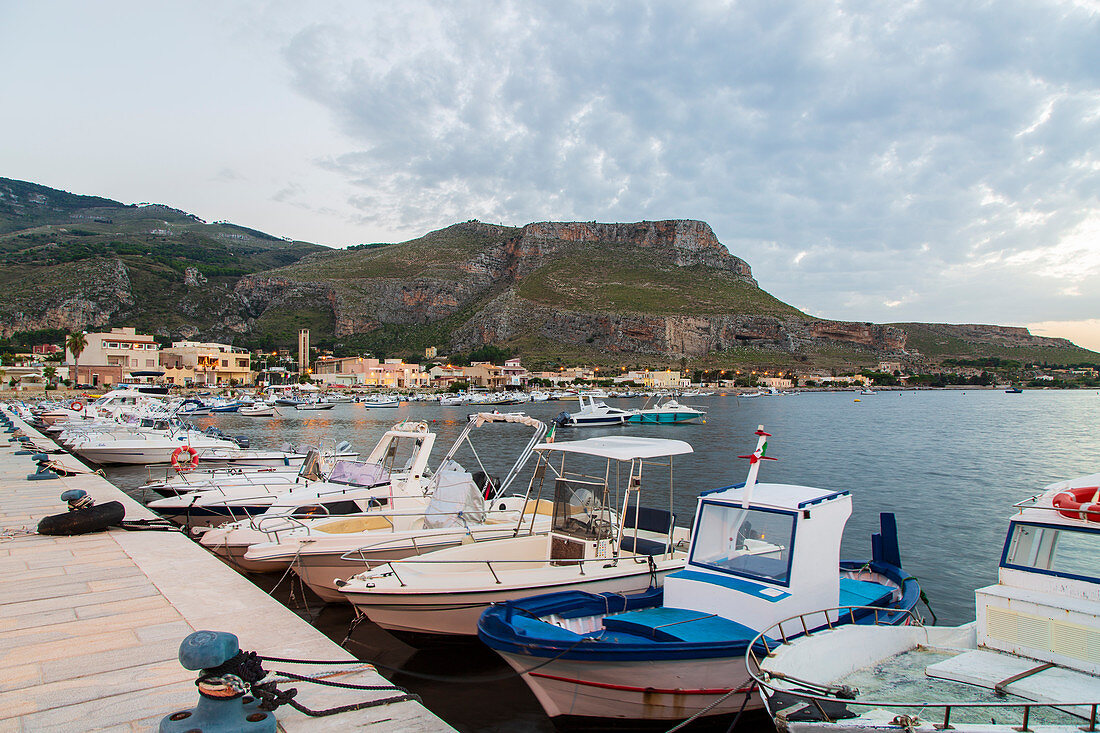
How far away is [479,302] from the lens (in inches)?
7731

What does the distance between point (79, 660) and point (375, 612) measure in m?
3.91

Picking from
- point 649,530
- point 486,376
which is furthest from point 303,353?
point 649,530

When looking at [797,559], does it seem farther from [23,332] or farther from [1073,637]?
[23,332]

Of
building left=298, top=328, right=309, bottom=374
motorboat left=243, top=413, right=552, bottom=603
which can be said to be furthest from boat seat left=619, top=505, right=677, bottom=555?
building left=298, top=328, right=309, bottom=374

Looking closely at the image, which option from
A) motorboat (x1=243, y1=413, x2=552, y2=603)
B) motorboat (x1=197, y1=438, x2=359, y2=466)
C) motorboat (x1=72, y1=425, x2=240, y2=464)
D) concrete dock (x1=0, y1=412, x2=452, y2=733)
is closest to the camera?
concrete dock (x1=0, y1=412, x2=452, y2=733)

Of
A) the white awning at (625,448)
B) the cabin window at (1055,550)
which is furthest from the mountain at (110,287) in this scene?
the cabin window at (1055,550)

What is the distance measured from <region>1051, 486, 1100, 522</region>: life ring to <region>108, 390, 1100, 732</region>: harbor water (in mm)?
6510

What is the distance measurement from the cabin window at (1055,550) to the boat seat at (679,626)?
9.64 feet

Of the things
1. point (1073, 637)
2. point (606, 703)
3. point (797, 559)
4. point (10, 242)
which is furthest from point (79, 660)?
point (10, 242)

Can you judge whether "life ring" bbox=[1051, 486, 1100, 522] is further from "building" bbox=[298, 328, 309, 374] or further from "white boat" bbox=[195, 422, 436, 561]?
"building" bbox=[298, 328, 309, 374]

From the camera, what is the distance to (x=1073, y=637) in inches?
225

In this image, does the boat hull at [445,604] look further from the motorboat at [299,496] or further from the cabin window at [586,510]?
the motorboat at [299,496]

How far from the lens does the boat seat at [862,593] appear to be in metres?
8.63

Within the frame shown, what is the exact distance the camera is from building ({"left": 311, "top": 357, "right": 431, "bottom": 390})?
493ft
